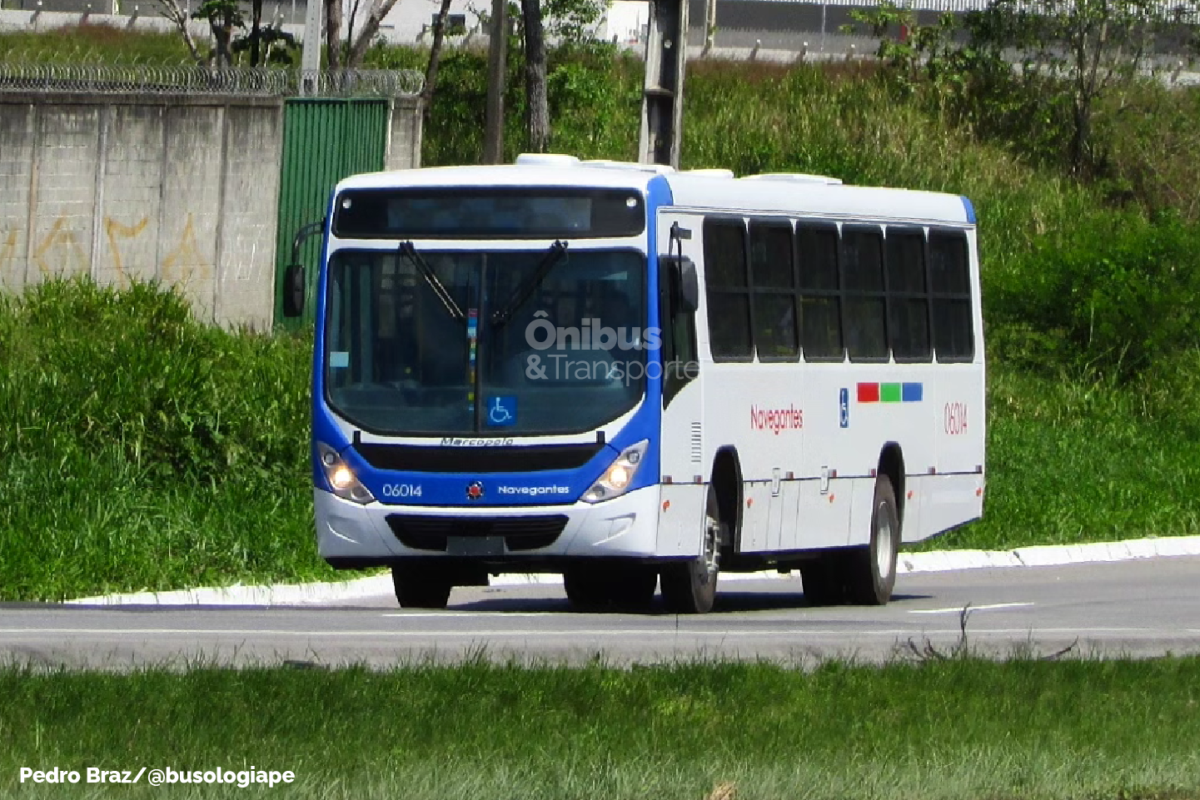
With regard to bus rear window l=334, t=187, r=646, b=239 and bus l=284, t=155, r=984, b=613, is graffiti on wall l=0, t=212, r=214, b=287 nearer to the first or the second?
bus l=284, t=155, r=984, b=613

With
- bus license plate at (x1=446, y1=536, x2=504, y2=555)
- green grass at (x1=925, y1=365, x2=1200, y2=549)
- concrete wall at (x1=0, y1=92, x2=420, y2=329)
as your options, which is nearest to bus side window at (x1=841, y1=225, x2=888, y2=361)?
bus license plate at (x1=446, y1=536, x2=504, y2=555)

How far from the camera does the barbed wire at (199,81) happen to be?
23141 mm

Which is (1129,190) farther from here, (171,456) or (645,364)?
(645,364)

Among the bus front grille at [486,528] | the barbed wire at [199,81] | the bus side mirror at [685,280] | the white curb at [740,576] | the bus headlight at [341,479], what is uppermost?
the barbed wire at [199,81]

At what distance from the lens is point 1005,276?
34094mm

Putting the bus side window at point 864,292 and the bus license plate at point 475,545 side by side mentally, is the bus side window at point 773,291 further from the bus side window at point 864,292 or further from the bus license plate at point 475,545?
the bus license plate at point 475,545

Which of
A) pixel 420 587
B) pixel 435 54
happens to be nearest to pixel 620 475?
pixel 420 587

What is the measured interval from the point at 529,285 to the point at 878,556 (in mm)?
4353

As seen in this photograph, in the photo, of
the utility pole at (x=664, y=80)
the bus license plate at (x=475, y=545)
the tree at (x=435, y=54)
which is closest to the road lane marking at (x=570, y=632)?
the bus license plate at (x=475, y=545)

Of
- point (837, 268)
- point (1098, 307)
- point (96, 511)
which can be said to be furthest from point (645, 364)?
point (1098, 307)

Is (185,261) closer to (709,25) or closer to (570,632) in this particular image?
Answer: (570,632)

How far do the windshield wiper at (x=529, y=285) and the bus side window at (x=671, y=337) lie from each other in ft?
2.04

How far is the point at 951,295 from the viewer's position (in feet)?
60.3

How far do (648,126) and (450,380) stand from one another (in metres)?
8.82
